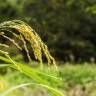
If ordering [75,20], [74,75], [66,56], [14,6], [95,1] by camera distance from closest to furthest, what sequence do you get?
[74,75] < [95,1] < [66,56] < [75,20] < [14,6]

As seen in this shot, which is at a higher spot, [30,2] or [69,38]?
[30,2]

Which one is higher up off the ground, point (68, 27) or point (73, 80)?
point (68, 27)

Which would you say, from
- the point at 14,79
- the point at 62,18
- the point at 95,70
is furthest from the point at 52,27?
the point at 14,79

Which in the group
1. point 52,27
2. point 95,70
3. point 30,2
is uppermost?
point 30,2

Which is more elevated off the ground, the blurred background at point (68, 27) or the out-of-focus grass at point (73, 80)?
the blurred background at point (68, 27)

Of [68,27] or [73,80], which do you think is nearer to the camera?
[73,80]

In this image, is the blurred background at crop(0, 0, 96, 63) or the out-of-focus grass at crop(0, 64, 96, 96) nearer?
the out-of-focus grass at crop(0, 64, 96, 96)

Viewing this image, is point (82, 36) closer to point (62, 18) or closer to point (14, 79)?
point (62, 18)

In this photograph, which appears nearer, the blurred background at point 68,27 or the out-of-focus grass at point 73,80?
the out-of-focus grass at point 73,80

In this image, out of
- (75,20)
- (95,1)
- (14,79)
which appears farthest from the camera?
(75,20)

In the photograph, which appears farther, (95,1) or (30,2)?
(30,2)

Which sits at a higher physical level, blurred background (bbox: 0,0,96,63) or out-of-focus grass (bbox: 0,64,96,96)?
blurred background (bbox: 0,0,96,63)
